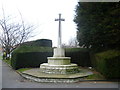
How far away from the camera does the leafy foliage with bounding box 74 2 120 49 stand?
1136cm

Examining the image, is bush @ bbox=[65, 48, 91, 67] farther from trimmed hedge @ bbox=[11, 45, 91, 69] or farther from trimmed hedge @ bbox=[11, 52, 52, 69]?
trimmed hedge @ bbox=[11, 52, 52, 69]

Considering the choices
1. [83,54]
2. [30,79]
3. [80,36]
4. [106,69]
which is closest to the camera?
[106,69]

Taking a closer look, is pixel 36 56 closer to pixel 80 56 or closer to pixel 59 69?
pixel 80 56

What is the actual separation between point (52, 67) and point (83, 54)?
5522 millimetres

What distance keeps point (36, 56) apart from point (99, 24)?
8.17 metres

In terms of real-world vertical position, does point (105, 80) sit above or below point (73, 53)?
below

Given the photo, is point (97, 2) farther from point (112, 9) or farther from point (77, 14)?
point (77, 14)

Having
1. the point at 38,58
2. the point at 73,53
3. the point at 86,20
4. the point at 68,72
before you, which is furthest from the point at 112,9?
the point at 38,58

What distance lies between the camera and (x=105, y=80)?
10.3m

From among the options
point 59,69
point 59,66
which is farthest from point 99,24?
point 59,69

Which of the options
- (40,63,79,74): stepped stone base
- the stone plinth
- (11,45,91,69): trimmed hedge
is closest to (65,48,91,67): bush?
(11,45,91,69): trimmed hedge

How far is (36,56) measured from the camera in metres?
17.6

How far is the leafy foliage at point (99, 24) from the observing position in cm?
1136

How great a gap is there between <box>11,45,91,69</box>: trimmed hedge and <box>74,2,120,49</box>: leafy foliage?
304cm
